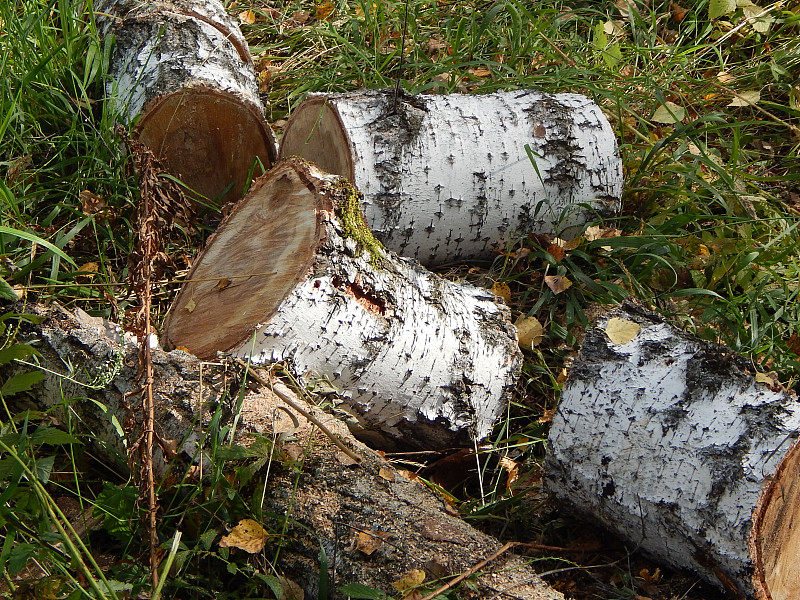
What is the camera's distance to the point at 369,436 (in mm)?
2195

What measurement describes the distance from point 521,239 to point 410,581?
166cm

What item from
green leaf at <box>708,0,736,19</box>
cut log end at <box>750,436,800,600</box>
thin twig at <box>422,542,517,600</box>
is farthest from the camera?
green leaf at <box>708,0,736,19</box>

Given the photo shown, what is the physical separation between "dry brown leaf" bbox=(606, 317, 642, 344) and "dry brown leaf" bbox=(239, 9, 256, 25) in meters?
3.02

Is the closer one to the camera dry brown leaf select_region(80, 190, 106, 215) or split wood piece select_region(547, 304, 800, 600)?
split wood piece select_region(547, 304, 800, 600)

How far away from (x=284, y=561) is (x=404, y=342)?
68 cm

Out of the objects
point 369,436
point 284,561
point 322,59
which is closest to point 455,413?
point 369,436

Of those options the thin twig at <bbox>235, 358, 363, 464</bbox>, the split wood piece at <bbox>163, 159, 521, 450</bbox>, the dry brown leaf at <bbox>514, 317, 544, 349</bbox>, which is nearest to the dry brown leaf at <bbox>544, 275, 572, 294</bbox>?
the dry brown leaf at <bbox>514, 317, 544, 349</bbox>

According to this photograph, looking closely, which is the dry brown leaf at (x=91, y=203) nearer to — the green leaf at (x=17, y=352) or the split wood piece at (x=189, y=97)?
the split wood piece at (x=189, y=97)

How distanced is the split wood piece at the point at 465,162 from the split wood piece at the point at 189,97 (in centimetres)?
25

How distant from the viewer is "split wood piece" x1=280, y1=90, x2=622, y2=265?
2662 millimetres

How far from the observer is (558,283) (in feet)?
8.96

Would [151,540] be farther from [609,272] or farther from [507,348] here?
[609,272]

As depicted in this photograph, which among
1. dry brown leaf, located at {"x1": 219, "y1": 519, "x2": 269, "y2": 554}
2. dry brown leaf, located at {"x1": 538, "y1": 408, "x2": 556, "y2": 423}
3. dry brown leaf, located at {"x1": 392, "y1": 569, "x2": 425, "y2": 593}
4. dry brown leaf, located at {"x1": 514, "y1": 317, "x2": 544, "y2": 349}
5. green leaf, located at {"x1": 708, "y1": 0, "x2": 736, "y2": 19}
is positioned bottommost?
dry brown leaf, located at {"x1": 538, "y1": 408, "x2": 556, "y2": 423}

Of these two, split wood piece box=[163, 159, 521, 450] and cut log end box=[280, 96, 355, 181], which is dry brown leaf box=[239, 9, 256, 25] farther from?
split wood piece box=[163, 159, 521, 450]
